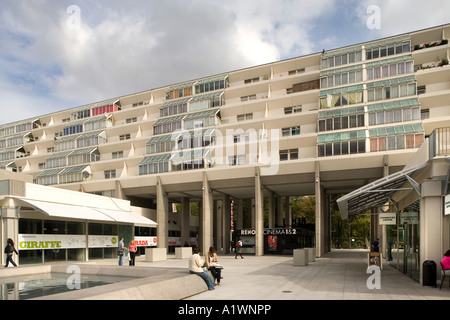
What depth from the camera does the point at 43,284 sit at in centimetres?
1552

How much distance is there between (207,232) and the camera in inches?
1901

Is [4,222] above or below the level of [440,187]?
below

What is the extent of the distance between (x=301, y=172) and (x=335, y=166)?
3.67m

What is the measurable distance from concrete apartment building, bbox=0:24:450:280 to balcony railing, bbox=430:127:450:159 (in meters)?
24.4

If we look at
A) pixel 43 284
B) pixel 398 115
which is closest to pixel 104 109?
pixel 398 115

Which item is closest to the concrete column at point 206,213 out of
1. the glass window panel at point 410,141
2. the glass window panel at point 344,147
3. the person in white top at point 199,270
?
the glass window panel at point 344,147

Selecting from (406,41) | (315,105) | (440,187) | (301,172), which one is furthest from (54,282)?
(406,41)

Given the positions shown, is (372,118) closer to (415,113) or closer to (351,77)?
(415,113)

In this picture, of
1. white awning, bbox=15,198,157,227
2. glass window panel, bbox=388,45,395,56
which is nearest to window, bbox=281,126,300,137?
glass window panel, bbox=388,45,395,56

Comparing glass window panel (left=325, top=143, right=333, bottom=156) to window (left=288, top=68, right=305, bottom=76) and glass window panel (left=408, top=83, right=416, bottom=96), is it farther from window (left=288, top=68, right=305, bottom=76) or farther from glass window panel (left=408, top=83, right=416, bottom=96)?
window (left=288, top=68, right=305, bottom=76)

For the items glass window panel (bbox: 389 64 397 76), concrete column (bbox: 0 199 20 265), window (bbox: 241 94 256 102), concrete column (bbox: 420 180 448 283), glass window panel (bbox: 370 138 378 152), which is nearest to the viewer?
concrete column (bbox: 420 180 448 283)

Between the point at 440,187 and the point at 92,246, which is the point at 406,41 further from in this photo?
the point at 92,246

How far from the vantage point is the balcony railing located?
14866 mm
